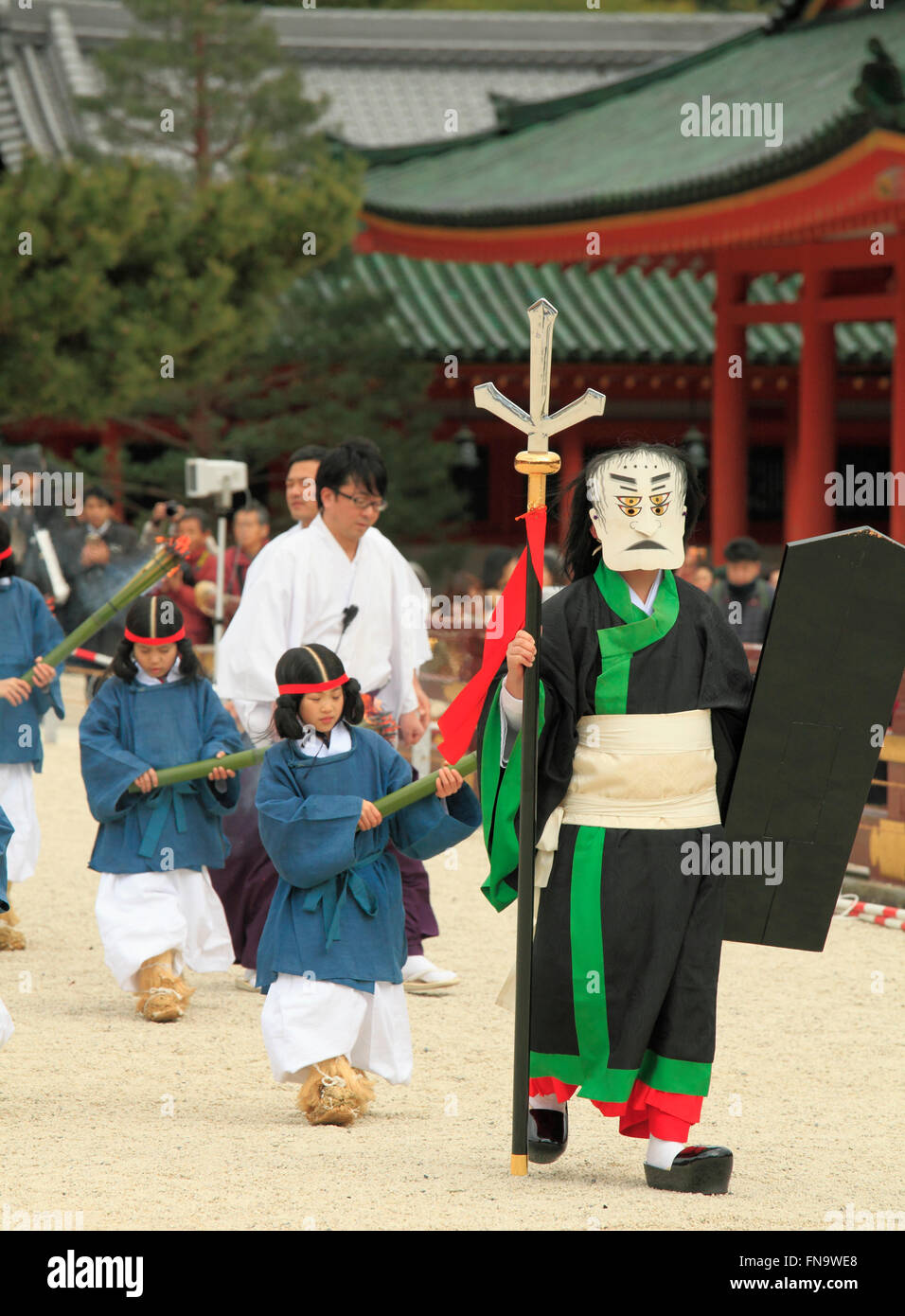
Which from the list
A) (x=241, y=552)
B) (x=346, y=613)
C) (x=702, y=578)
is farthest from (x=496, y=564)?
(x=346, y=613)

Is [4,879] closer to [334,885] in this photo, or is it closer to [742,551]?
[334,885]

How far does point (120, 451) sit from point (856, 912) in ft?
38.4

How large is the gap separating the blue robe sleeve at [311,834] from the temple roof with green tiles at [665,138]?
20.4ft

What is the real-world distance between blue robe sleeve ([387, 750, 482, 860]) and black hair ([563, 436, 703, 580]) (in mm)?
792

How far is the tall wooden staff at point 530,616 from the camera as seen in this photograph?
3.86 m

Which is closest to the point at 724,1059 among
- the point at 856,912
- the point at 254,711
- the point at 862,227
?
the point at 254,711

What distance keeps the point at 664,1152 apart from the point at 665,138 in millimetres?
12245

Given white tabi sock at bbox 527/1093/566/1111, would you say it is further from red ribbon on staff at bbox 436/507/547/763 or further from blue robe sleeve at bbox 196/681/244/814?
blue robe sleeve at bbox 196/681/244/814

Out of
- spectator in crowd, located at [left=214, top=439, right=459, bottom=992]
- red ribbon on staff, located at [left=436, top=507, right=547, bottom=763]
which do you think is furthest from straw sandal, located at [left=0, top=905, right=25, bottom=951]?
red ribbon on staff, located at [left=436, top=507, right=547, bottom=763]

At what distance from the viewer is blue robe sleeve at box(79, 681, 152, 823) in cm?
588

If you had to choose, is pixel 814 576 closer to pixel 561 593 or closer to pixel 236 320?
pixel 561 593

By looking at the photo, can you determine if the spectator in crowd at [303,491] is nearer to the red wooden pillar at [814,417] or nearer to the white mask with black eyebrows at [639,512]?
the white mask with black eyebrows at [639,512]

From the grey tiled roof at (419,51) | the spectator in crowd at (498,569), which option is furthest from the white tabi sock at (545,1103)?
the grey tiled roof at (419,51)

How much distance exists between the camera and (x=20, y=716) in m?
7.16
